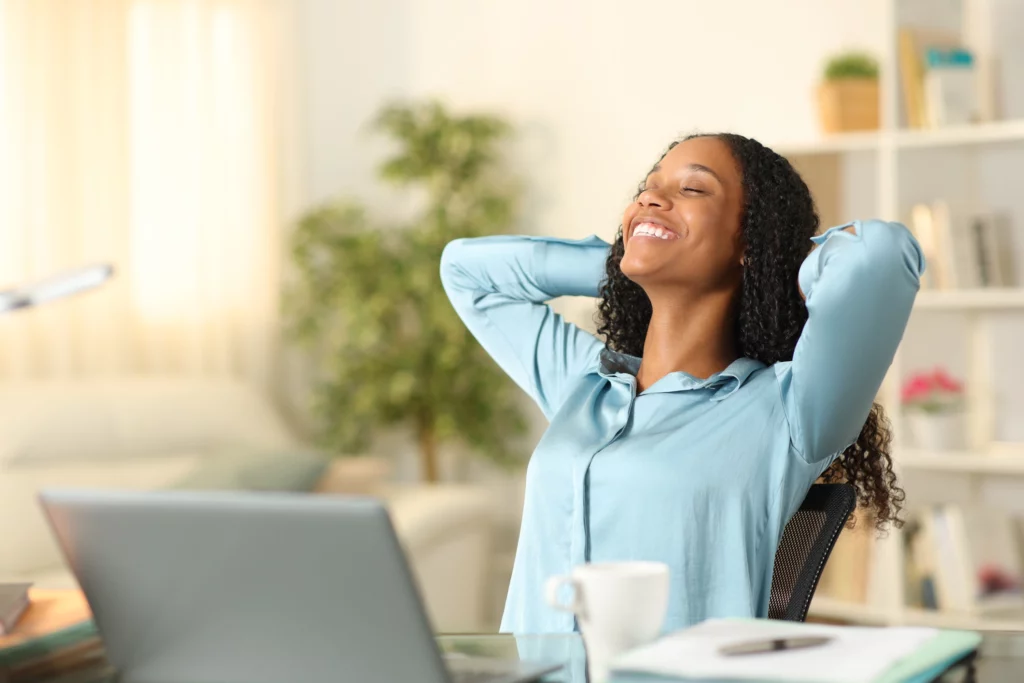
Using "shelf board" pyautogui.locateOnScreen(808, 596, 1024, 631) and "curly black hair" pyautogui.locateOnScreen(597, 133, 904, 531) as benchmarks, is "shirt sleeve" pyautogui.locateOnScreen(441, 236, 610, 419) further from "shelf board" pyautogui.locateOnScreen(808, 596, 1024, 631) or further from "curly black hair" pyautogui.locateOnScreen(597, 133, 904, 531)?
"shelf board" pyautogui.locateOnScreen(808, 596, 1024, 631)

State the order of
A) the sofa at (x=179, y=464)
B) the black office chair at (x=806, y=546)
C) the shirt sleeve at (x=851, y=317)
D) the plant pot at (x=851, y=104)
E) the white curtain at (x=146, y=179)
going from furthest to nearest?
the white curtain at (x=146, y=179)
the plant pot at (x=851, y=104)
the sofa at (x=179, y=464)
the black office chair at (x=806, y=546)
the shirt sleeve at (x=851, y=317)

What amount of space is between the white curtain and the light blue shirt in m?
2.69

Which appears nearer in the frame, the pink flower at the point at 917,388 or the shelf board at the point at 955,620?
the shelf board at the point at 955,620

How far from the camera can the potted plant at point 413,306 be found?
408cm

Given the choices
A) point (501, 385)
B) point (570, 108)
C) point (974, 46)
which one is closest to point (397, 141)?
point (570, 108)

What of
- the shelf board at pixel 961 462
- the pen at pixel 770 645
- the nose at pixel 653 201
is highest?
the nose at pixel 653 201

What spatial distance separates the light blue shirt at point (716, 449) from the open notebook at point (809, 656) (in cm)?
33

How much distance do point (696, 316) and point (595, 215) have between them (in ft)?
8.98

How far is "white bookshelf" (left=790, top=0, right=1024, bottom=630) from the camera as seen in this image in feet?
10.7

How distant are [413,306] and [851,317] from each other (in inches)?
126

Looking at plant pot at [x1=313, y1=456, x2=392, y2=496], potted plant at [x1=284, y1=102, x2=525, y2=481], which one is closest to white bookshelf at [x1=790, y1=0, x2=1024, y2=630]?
potted plant at [x1=284, y1=102, x2=525, y2=481]

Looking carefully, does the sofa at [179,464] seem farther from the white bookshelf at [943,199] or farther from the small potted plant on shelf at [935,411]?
the small potted plant on shelf at [935,411]

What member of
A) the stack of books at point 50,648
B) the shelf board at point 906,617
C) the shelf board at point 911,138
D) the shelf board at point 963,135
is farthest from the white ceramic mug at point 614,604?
the shelf board at point 963,135

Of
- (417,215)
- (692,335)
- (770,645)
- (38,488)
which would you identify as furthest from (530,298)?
(417,215)
